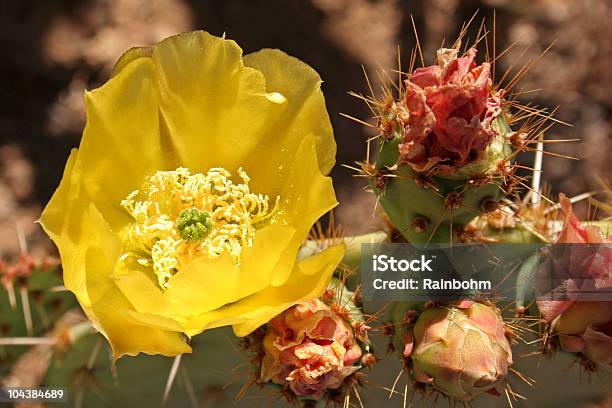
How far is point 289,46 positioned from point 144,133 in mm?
1420

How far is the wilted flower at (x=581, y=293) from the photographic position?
1276 millimetres

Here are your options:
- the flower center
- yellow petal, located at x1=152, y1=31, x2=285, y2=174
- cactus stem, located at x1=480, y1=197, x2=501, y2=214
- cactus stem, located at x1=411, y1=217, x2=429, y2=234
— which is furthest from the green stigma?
cactus stem, located at x1=480, y1=197, x2=501, y2=214

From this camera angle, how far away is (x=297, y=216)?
1362 mm

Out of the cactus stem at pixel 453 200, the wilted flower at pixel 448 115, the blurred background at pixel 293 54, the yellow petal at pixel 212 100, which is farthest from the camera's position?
the blurred background at pixel 293 54

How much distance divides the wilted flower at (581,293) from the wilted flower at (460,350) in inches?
4.1

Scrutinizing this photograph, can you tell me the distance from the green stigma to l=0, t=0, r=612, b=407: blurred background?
1.32m

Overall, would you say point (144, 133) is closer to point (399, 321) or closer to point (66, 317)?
point (399, 321)

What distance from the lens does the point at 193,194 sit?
1460 millimetres

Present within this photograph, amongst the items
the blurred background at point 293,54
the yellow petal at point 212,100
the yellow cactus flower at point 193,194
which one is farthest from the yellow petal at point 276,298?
the blurred background at point 293,54

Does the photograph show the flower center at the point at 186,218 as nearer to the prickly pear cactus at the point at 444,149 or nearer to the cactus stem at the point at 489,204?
the prickly pear cactus at the point at 444,149

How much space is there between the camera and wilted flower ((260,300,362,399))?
1.21m

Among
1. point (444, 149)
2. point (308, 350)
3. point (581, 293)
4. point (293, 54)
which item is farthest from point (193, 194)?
point (293, 54)

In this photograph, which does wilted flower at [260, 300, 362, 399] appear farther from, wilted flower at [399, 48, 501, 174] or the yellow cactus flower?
wilted flower at [399, 48, 501, 174]
